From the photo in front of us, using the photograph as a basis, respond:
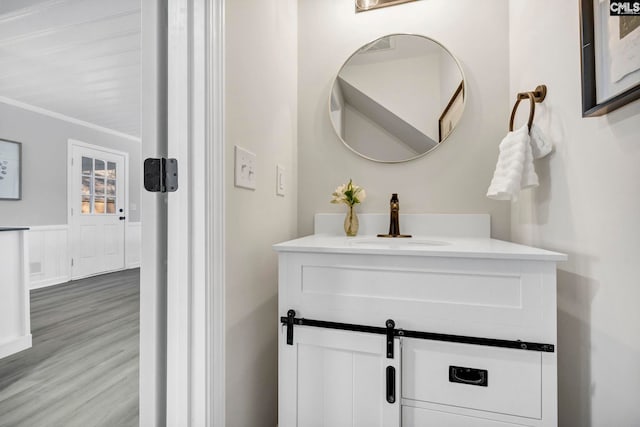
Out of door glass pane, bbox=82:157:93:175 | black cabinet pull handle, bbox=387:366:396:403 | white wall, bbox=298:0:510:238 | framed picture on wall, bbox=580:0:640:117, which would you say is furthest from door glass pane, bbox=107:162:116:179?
framed picture on wall, bbox=580:0:640:117

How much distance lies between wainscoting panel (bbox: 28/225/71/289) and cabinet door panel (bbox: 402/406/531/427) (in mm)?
4588

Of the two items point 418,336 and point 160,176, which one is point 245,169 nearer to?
point 160,176

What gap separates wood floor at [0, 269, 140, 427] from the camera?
4.51 ft

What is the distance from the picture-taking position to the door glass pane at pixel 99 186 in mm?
4488

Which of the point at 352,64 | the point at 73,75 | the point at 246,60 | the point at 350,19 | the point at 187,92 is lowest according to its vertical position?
the point at 187,92

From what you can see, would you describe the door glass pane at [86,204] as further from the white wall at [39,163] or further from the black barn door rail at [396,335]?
the black barn door rail at [396,335]

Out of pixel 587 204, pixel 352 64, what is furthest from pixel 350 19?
pixel 587 204

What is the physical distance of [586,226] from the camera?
0.83m

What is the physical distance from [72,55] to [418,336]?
3307 mm

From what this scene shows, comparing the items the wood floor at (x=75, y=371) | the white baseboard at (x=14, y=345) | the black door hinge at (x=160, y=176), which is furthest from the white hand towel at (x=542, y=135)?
the white baseboard at (x=14, y=345)

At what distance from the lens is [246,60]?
1.05m

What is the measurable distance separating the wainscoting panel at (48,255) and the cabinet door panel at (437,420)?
4.59 metres

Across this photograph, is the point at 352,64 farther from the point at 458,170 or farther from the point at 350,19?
the point at 458,170

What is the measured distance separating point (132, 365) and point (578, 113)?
2.40 metres
